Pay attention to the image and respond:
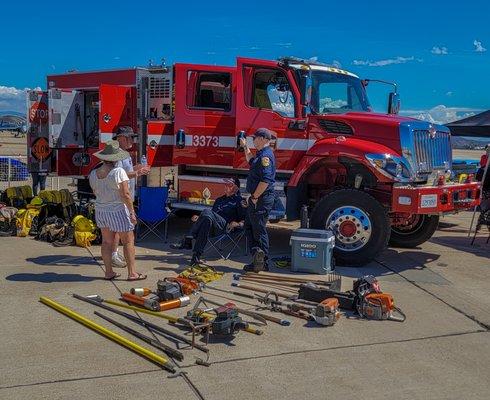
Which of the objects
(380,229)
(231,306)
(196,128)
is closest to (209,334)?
(231,306)

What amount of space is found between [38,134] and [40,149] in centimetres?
31

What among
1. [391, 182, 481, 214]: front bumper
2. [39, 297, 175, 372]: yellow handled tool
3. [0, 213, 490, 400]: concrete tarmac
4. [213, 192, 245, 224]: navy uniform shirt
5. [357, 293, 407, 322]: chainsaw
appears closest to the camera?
[0, 213, 490, 400]: concrete tarmac

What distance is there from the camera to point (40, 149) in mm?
11484

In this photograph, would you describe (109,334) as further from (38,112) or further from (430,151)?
(38,112)

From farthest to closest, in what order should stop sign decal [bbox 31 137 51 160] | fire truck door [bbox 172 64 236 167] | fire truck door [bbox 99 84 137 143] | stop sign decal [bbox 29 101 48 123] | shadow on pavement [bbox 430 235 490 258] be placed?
stop sign decal [bbox 31 137 51 160]
stop sign decal [bbox 29 101 48 123]
fire truck door [bbox 99 84 137 143]
shadow on pavement [bbox 430 235 490 258]
fire truck door [bbox 172 64 236 167]

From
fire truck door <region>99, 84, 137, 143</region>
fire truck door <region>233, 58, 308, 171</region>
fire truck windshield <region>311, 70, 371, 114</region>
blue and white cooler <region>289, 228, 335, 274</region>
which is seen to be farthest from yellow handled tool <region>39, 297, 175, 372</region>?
fire truck windshield <region>311, 70, 371, 114</region>

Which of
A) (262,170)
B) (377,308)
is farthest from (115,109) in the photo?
(377,308)

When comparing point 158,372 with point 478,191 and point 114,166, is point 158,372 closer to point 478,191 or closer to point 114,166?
point 114,166

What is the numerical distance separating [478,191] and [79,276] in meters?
5.55

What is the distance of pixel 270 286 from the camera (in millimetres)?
6367

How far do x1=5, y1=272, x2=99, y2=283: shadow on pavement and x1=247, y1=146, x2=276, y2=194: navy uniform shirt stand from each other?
2125mm

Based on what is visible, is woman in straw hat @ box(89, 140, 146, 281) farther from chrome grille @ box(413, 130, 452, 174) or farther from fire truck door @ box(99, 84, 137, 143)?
chrome grille @ box(413, 130, 452, 174)

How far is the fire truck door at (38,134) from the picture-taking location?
1120cm

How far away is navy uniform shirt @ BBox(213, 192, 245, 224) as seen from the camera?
745 cm
